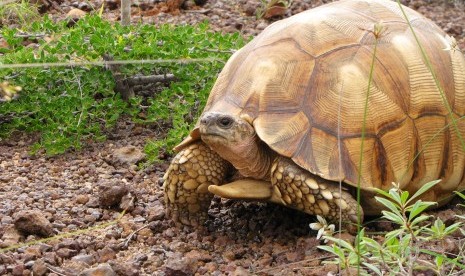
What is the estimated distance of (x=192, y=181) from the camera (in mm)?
3506

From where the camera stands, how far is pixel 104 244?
3285 mm

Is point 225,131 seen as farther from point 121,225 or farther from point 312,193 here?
point 121,225

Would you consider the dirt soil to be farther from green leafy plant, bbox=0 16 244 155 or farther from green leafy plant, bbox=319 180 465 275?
green leafy plant, bbox=319 180 465 275

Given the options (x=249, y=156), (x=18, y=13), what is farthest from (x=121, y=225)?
(x=18, y=13)

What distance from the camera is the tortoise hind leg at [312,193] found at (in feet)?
10.5

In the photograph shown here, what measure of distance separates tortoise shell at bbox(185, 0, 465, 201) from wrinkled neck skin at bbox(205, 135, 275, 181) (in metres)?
0.09

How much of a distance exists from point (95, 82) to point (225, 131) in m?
1.36

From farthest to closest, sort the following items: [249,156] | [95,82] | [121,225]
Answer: [95,82], [121,225], [249,156]

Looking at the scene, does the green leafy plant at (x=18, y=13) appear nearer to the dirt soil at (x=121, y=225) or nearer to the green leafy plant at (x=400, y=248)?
the dirt soil at (x=121, y=225)

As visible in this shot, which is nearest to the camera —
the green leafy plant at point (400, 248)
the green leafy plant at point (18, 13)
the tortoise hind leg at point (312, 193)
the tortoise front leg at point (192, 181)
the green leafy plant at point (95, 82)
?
the green leafy plant at point (400, 248)

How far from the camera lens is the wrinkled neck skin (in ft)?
10.8

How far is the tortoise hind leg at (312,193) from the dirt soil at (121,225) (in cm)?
12

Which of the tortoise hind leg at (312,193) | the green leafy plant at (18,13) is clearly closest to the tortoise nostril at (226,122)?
the tortoise hind leg at (312,193)

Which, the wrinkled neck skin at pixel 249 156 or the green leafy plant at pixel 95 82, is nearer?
the wrinkled neck skin at pixel 249 156
